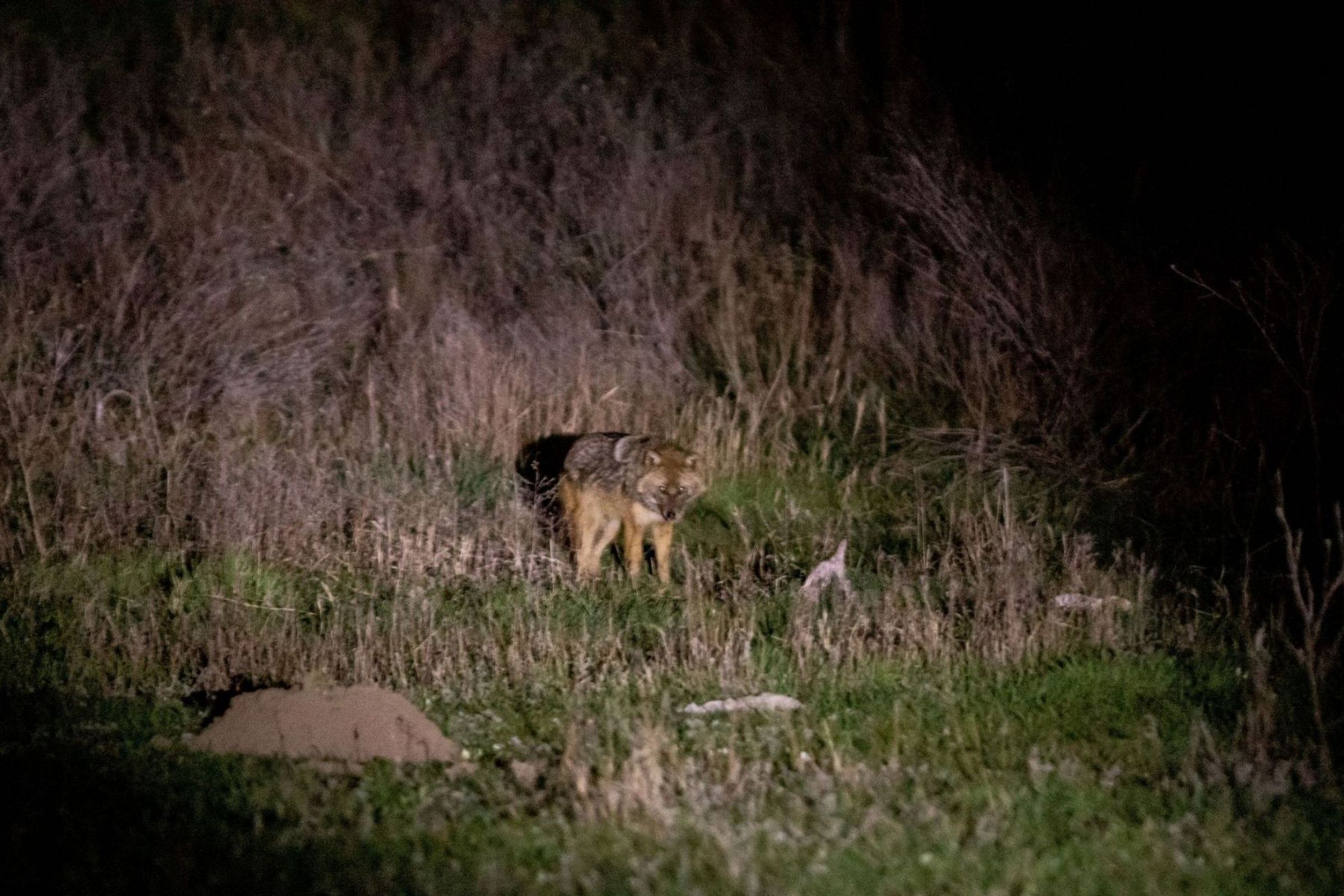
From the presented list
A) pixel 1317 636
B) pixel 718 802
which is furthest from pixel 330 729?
pixel 1317 636

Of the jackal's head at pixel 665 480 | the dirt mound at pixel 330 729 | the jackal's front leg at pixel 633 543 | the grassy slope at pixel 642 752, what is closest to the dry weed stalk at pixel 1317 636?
the grassy slope at pixel 642 752

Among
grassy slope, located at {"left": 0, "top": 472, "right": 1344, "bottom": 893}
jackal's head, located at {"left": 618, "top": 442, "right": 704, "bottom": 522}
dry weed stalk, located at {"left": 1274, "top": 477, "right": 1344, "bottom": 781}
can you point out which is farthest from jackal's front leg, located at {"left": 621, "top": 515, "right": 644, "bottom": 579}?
dry weed stalk, located at {"left": 1274, "top": 477, "right": 1344, "bottom": 781}

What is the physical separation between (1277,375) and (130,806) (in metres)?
10.5

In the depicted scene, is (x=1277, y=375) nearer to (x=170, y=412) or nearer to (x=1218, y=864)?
(x=1218, y=864)

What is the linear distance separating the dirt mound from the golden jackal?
3498 mm

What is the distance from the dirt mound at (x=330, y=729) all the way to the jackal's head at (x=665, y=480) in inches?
149

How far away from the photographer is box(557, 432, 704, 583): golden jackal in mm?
11039

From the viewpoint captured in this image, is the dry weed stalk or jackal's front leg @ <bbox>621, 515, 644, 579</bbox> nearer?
the dry weed stalk

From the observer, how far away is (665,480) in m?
11.0

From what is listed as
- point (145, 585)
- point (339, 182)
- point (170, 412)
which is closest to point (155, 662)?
point (145, 585)

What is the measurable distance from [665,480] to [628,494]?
31 centimetres

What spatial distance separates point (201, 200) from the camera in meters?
14.2

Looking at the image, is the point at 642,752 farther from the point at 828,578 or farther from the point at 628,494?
the point at 628,494

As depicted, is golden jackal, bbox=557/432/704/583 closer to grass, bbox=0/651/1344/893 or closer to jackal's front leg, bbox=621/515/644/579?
jackal's front leg, bbox=621/515/644/579
